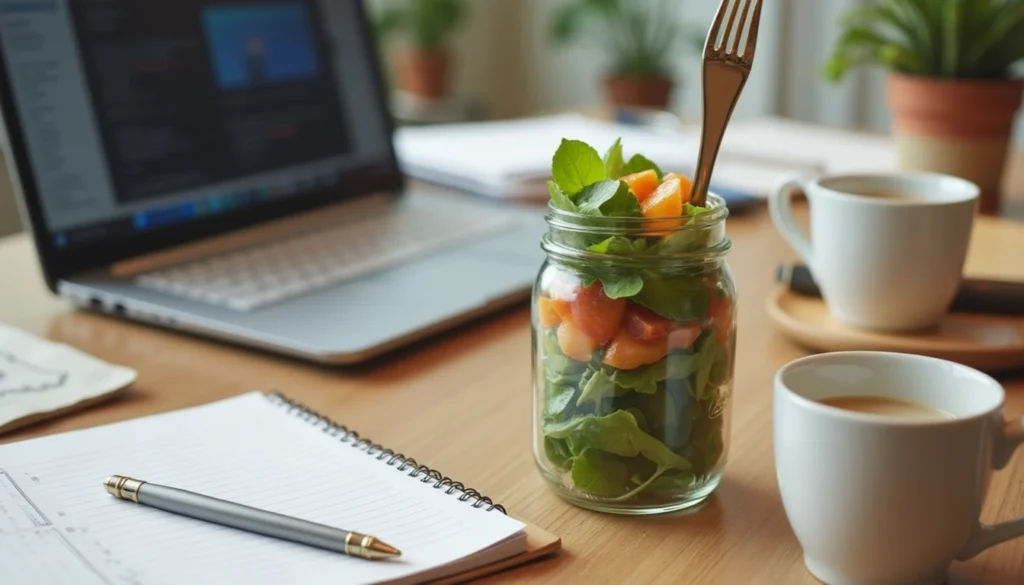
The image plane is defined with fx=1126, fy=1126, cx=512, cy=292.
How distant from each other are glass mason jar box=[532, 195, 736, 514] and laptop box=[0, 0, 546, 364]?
0.23 m

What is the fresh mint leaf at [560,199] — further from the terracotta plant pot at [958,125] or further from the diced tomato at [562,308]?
the terracotta plant pot at [958,125]

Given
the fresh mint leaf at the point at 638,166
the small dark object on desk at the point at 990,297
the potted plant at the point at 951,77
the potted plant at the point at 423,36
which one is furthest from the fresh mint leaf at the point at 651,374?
the potted plant at the point at 423,36

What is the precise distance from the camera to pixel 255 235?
104 centimetres

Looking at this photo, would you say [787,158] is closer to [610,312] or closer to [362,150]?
[362,150]

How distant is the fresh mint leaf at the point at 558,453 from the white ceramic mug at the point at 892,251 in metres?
0.30

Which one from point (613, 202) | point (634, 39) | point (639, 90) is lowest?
point (639, 90)

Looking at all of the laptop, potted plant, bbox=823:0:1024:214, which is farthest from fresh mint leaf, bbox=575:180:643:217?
potted plant, bbox=823:0:1024:214

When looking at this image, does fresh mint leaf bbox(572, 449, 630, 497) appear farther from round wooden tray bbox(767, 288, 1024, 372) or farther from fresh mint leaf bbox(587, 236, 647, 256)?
round wooden tray bbox(767, 288, 1024, 372)

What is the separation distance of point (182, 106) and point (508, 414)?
46 cm

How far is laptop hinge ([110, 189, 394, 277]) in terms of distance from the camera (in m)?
0.94

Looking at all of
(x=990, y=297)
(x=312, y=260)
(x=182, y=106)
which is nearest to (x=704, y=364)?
(x=990, y=297)

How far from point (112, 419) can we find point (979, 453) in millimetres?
494

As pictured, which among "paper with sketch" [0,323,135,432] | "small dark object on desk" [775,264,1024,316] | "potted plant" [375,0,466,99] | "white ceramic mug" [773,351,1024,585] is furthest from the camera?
"potted plant" [375,0,466,99]

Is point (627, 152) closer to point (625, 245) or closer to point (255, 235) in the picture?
point (255, 235)
